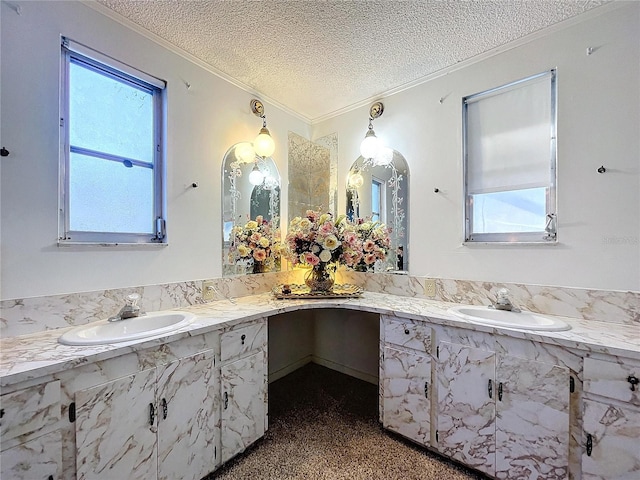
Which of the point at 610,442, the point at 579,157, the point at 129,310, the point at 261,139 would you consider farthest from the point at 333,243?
the point at 610,442

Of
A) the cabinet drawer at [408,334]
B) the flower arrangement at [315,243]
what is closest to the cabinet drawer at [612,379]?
the cabinet drawer at [408,334]

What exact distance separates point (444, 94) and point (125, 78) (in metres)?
2.15

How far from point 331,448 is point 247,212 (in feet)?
5.71

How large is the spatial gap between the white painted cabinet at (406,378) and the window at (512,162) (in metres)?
0.83

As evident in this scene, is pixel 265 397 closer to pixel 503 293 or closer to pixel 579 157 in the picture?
pixel 503 293

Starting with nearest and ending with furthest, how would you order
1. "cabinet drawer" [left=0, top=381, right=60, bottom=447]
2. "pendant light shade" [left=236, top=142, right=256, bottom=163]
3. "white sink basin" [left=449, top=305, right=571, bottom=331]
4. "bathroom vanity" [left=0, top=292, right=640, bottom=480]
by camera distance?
"cabinet drawer" [left=0, top=381, right=60, bottom=447], "bathroom vanity" [left=0, top=292, right=640, bottom=480], "white sink basin" [left=449, top=305, right=571, bottom=331], "pendant light shade" [left=236, top=142, right=256, bottom=163]

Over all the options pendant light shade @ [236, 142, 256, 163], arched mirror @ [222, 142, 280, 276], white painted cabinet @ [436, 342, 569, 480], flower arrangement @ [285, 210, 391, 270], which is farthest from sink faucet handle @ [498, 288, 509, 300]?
pendant light shade @ [236, 142, 256, 163]

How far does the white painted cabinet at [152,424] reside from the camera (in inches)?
40.9

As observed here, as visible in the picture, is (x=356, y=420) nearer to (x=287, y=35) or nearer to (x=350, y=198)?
(x=350, y=198)

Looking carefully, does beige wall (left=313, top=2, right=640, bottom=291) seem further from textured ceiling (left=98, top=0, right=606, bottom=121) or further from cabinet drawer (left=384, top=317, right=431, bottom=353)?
cabinet drawer (left=384, top=317, right=431, bottom=353)

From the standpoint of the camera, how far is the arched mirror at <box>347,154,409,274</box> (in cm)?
225

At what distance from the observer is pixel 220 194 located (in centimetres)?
203

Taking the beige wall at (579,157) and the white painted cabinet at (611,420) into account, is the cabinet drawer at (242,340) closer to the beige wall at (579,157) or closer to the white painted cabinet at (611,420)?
the beige wall at (579,157)

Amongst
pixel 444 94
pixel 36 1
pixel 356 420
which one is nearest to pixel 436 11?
pixel 444 94
